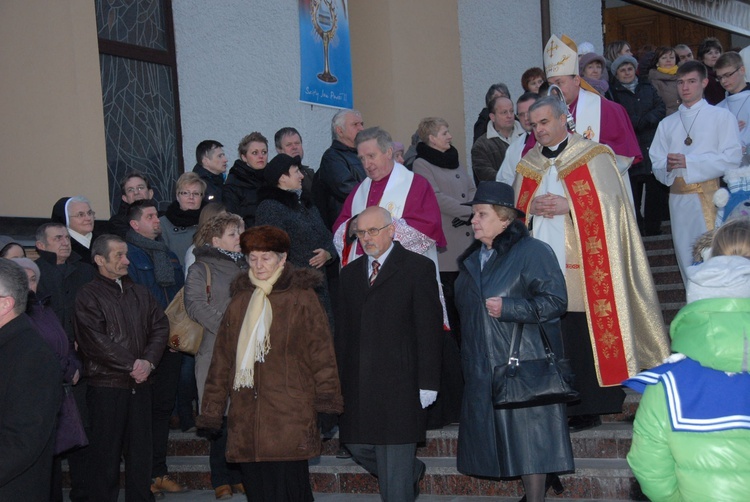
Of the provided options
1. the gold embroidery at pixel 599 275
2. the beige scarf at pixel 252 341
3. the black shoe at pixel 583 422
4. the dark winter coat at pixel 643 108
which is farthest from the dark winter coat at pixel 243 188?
the dark winter coat at pixel 643 108

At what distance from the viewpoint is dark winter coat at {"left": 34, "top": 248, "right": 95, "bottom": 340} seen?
7258 millimetres

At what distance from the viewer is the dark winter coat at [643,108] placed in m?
11.0

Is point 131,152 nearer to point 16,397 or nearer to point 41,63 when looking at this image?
point 41,63

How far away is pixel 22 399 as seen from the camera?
431 centimetres

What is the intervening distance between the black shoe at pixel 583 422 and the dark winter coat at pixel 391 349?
1464mm

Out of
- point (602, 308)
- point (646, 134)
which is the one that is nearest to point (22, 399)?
point (602, 308)

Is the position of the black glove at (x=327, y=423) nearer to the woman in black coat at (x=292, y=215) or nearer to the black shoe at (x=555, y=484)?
the woman in black coat at (x=292, y=215)

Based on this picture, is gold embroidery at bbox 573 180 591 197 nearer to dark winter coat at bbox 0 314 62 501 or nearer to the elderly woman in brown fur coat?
the elderly woman in brown fur coat

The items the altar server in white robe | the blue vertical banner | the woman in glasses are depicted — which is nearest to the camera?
the altar server in white robe

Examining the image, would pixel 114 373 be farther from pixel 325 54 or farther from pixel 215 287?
pixel 325 54

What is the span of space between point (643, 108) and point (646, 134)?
11.1 inches

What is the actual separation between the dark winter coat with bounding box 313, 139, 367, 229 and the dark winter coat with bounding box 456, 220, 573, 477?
2649 millimetres

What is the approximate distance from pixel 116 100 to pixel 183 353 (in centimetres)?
324

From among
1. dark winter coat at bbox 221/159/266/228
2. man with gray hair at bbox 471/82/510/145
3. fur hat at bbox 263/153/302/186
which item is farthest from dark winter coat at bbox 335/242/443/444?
man with gray hair at bbox 471/82/510/145
